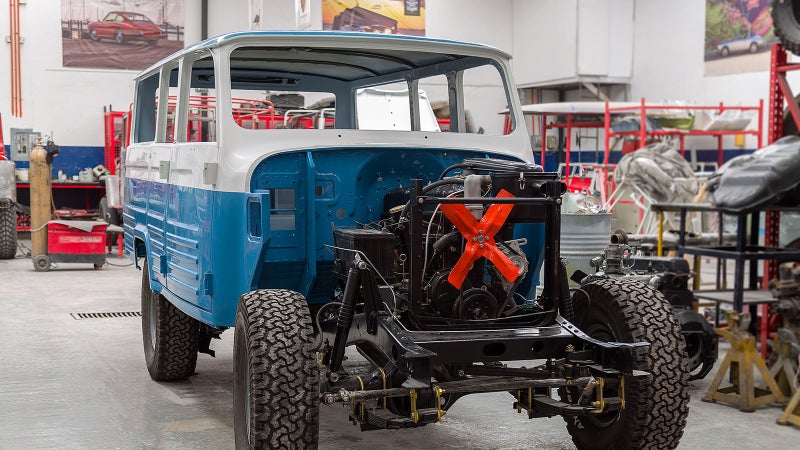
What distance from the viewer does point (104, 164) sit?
17312mm

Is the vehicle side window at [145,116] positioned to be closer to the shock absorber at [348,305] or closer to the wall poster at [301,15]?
the shock absorber at [348,305]

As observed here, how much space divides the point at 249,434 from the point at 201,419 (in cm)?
A: 178

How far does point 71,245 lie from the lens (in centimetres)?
1191

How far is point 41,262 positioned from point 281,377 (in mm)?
9586

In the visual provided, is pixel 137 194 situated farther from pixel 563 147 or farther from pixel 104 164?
pixel 563 147

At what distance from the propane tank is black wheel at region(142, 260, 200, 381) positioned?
6568 millimetres

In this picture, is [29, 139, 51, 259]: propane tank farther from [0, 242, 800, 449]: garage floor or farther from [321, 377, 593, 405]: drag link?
[321, 377, 593, 405]: drag link

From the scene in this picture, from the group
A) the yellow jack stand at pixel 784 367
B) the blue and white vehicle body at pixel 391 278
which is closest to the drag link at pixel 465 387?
the blue and white vehicle body at pixel 391 278

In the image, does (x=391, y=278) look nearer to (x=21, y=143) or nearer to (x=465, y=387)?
(x=465, y=387)

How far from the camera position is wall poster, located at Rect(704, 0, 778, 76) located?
15602mm

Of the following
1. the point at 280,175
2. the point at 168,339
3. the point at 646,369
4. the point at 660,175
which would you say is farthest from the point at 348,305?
the point at 660,175

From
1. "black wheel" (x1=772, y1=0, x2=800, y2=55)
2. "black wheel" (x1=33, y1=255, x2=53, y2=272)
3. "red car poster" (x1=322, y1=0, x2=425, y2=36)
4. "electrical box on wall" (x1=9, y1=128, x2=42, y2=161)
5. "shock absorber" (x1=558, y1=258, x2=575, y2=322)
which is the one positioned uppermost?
"red car poster" (x1=322, y1=0, x2=425, y2=36)

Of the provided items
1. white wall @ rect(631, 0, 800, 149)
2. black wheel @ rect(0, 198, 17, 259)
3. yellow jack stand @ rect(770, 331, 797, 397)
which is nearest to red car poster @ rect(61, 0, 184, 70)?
black wheel @ rect(0, 198, 17, 259)

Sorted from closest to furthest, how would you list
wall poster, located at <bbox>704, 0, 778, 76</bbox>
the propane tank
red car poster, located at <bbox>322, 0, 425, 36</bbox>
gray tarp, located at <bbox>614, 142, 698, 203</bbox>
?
gray tarp, located at <bbox>614, 142, 698, 203</bbox> < the propane tank < wall poster, located at <bbox>704, 0, 778, 76</bbox> < red car poster, located at <bbox>322, 0, 425, 36</bbox>
